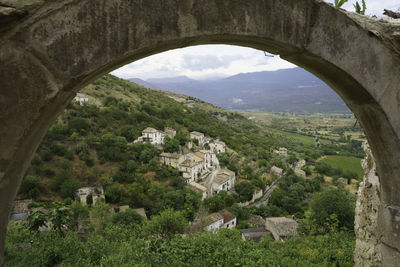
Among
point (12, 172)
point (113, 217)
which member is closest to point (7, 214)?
point (12, 172)

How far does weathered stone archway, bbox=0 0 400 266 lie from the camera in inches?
51.0

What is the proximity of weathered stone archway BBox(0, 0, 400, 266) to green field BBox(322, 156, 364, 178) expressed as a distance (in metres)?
54.2

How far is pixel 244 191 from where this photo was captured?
37.8m

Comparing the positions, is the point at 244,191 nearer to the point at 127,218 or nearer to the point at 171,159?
the point at 171,159

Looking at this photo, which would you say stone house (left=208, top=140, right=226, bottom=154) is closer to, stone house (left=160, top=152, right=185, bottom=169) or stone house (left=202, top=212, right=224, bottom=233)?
stone house (left=160, top=152, right=185, bottom=169)

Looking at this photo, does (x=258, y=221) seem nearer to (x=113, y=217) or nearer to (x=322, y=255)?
(x=113, y=217)

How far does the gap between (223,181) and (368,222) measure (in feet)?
120

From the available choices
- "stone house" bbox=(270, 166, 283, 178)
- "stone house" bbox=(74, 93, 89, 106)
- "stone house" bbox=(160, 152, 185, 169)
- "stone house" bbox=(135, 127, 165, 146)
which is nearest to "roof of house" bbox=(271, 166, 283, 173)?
"stone house" bbox=(270, 166, 283, 178)

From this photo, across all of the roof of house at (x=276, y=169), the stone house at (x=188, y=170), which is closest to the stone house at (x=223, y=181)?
the stone house at (x=188, y=170)

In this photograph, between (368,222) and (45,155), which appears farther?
(45,155)

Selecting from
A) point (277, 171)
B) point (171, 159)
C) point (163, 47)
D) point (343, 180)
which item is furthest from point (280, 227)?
point (163, 47)

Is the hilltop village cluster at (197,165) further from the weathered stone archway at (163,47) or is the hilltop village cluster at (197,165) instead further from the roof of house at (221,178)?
the weathered stone archway at (163,47)

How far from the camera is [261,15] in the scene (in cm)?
169

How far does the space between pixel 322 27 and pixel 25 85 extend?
2.09m
